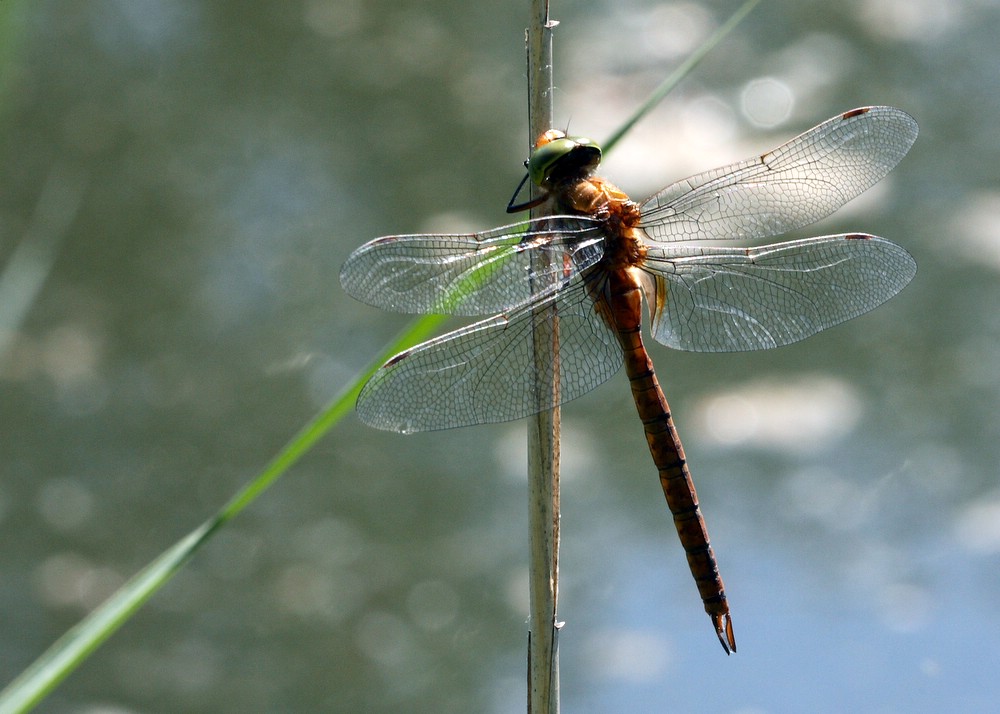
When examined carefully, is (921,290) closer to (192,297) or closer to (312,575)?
(312,575)

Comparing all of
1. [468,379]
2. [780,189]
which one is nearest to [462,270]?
[468,379]

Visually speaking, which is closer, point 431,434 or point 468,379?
point 468,379

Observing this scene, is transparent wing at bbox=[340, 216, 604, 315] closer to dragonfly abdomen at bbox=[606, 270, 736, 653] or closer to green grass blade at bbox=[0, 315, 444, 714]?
dragonfly abdomen at bbox=[606, 270, 736, 653]

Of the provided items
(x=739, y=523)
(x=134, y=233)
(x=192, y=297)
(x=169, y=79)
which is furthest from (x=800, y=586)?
(x=169, y=79)

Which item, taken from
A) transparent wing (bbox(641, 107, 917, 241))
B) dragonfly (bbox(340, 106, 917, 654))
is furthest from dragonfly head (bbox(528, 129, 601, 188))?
transparent wing (bbox(641, 107, 917, 241))

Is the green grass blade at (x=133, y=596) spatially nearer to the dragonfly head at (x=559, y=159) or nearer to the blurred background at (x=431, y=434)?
the dragonfly head at (x=559, y=159)

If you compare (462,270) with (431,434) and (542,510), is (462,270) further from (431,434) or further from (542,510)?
(431,434)

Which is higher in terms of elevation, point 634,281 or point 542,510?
point 634,281
